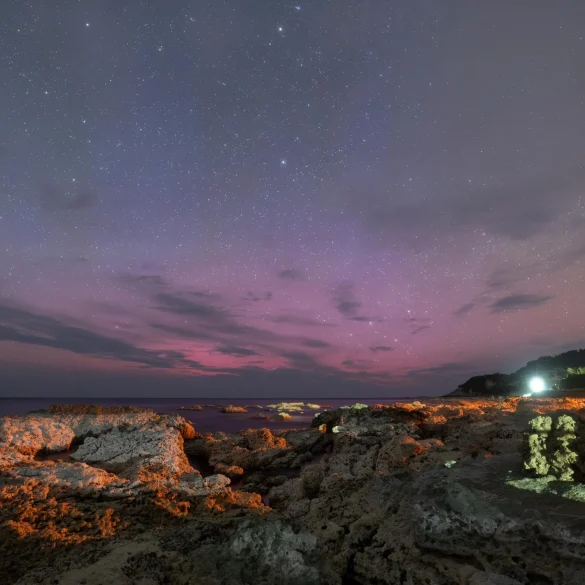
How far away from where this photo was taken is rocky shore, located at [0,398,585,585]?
16.6 ft

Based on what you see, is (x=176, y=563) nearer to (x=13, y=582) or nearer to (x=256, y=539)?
(x=256, y=539)

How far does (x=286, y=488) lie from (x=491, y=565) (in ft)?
29.8

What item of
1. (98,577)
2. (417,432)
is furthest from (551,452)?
(417,432)

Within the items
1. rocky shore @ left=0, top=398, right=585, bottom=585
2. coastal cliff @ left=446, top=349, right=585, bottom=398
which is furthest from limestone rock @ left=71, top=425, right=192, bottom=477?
coastal cliff @ left=446, top=349, right=585, bottom=398

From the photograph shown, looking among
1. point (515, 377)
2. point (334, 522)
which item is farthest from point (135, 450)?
point (515, 377)

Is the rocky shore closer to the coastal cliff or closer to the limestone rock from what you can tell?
the limestone rock

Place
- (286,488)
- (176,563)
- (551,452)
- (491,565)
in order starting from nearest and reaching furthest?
(491,565), (176,563), (551,452), (286,488)

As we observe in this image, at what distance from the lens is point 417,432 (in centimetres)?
1916

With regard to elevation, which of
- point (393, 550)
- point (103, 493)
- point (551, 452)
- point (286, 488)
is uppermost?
point (551, 452)

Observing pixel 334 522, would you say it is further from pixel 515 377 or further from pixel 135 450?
pixel 515 377

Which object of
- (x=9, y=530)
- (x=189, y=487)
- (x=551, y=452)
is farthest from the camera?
(x=189, y=487)

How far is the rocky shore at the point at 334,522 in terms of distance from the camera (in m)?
5.07

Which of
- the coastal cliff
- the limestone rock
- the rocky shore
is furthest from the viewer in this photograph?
the coastal cliff

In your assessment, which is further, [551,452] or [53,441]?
[53,441]
